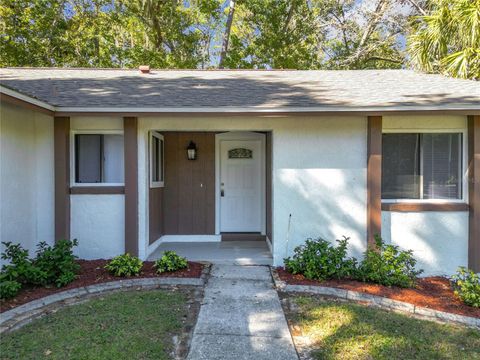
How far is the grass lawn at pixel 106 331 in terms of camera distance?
3158mm

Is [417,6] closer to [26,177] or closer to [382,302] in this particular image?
[382,302]

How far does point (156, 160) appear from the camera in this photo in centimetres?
711

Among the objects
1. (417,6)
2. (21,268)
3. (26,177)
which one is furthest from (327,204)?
(417,6)

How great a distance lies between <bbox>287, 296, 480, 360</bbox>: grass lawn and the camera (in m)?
3.23

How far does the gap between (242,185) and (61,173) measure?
3.72 metres

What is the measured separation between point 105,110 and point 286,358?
172 inches

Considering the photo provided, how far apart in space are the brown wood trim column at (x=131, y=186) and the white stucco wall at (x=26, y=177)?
1.26 metres

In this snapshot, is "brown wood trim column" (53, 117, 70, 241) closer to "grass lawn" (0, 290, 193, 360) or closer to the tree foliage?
"grass lawn" (0, 290, 193, 360)

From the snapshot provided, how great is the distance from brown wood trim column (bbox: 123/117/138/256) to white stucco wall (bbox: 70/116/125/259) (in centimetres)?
15

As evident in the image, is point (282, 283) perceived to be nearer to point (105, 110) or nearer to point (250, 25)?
point (105, 110)

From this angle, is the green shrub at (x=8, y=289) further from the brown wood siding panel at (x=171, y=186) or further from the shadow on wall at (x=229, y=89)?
the brown wood siding panel at (x=171, y=186)

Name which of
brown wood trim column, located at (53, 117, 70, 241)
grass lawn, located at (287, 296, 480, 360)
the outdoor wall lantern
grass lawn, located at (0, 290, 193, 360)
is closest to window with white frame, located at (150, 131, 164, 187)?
the outdoor wall lantern

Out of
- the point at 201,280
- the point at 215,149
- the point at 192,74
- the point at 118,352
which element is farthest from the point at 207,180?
the point at 118,352

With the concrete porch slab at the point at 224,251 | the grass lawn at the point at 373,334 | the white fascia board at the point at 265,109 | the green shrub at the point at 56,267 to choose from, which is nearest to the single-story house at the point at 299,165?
the white fascia board at the point at 265,109
